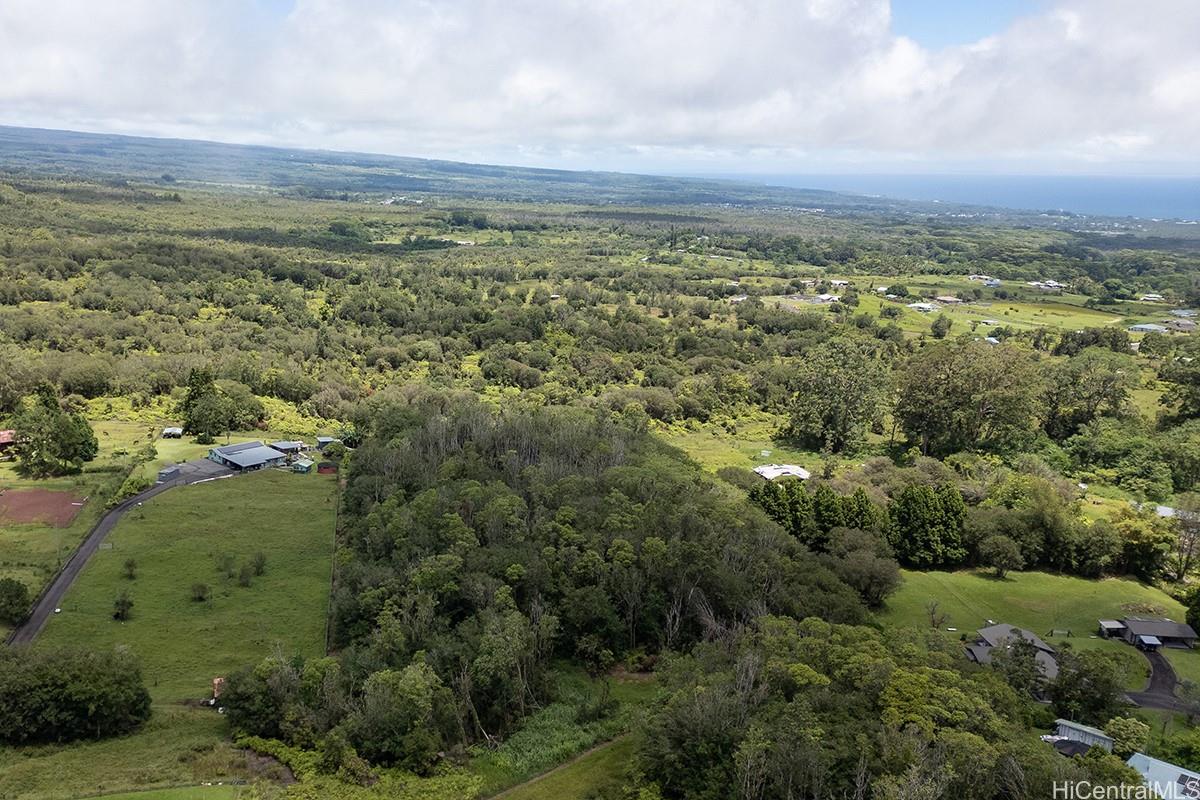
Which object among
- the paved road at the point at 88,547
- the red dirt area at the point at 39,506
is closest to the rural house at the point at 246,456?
the paved road at the point at 88,547

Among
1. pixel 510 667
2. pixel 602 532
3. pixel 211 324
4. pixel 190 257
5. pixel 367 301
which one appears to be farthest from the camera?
pixel 190 257

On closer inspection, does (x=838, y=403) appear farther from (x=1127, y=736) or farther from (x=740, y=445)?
(x=1127, y=736)

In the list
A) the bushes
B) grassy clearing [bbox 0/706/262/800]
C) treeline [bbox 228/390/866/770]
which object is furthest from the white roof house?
the bushes

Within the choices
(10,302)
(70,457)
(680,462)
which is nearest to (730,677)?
(680,462)

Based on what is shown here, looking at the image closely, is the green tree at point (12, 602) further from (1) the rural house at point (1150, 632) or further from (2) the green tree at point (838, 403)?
(2) the green tree at point (838, 403)

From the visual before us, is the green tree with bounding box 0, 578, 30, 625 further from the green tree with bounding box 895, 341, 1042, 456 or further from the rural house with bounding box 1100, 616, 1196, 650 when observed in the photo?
the green tree with bounding box 895, 341, 1042, 456

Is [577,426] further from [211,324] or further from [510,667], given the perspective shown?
[211,324]
